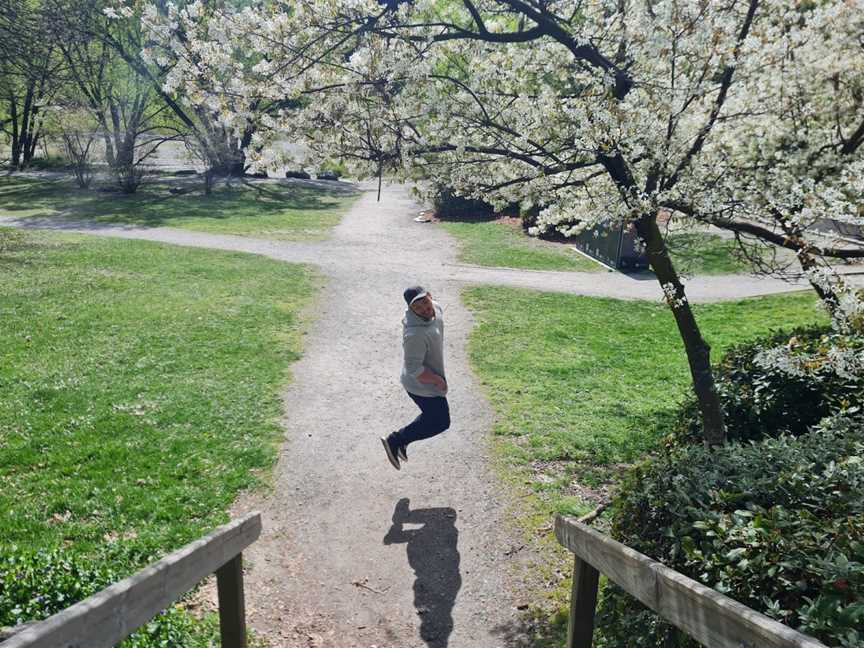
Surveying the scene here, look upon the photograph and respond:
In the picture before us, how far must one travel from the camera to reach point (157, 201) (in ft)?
98.3

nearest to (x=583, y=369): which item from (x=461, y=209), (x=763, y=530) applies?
(x=763, y=530)

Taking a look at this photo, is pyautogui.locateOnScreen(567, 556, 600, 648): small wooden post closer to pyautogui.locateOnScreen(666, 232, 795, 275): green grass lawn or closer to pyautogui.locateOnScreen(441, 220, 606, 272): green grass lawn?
pyautogui.locateOnScreen(666, 232, 795, 275): green grass lawn

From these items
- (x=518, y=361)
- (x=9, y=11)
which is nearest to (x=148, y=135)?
(x=9, y=11)

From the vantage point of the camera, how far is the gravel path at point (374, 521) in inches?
201

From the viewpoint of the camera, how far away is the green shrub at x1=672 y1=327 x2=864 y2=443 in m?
6.29

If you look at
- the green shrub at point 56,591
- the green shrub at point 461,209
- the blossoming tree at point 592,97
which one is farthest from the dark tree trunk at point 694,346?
the green shrub at point 461,209

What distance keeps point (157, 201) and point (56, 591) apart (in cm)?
2868

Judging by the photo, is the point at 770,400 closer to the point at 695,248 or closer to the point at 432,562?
the point at 695,248

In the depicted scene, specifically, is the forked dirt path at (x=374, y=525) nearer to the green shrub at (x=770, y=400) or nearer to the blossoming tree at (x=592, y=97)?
the green shrub at (x=770, y=400)

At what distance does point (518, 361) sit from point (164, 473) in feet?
19.2

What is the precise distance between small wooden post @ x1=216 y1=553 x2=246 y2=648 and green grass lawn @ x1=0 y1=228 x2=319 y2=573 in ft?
6.37

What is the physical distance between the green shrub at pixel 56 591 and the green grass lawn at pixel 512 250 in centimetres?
1524

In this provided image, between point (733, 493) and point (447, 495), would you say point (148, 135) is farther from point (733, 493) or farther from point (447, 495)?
point (733, 493)

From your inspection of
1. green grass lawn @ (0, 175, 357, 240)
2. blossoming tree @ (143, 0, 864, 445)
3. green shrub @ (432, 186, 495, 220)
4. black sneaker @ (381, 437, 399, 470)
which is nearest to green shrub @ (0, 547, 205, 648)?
black sneaker @ (381, 437, 399, 470)
